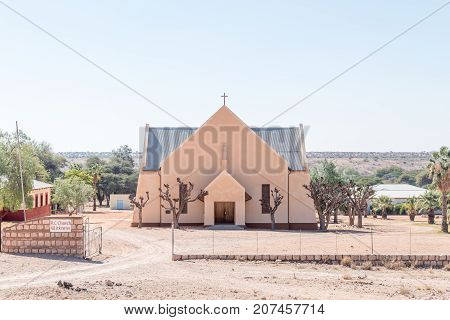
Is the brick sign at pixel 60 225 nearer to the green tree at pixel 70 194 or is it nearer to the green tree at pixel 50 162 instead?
the green tree at pixel 70 194

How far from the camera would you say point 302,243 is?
35.5 metres

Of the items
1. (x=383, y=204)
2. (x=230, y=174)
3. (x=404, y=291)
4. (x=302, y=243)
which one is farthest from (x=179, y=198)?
(x=383, y=204)

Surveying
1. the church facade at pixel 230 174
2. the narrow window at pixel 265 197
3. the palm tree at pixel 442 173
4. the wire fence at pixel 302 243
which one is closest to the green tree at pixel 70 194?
the church facade at pixel 230 174

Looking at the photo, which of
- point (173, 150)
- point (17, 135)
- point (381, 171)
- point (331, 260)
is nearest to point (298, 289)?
point (331, 260)

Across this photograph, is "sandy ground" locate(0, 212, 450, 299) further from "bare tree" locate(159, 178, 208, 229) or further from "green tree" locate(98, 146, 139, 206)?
"green tree" locate(98, 146, 139, 206)

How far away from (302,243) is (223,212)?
520 inches

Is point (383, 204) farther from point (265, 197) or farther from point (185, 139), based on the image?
point (185, 139)

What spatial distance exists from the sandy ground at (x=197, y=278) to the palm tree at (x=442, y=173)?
14.0m

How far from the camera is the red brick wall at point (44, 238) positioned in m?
28.5

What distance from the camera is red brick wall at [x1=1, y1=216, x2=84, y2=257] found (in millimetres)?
28547

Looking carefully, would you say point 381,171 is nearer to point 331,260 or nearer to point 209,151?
point 209,151

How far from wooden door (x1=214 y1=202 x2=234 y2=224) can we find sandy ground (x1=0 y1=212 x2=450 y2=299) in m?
13.7

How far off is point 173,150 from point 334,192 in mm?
13327

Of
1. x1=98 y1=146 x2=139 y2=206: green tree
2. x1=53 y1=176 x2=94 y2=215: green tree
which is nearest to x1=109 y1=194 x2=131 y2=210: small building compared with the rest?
x1=98 y1=146 x2=139 y2=206: green tree
